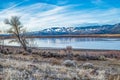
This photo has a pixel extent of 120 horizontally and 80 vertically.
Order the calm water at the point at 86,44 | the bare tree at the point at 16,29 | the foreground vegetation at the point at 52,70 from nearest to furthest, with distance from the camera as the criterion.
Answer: the foreground vegetation at the point at 52,70, the bare tree at the point at 16,29, the calm water at the point at 86,44

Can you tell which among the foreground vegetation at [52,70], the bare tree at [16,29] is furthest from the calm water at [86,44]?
the foreground vegetation at [52,70]

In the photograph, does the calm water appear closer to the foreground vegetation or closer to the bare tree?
the bare tree

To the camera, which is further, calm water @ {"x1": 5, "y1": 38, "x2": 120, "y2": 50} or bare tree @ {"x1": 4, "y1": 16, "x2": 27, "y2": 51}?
calm water @ {"x1": 5, "y1": 38, "x2": 120, "y2": 50}

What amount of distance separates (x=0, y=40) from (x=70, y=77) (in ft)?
171

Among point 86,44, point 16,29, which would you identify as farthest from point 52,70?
point 86,44

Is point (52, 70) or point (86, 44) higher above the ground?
point (52, 70)

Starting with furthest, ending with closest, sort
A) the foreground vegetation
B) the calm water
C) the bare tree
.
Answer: the calm water → the bare tree → the foreground vegetation

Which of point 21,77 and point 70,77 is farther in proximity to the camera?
point 70,77

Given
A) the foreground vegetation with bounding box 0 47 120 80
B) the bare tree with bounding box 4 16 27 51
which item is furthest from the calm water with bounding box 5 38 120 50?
the foreground vegetation with bounding box 0 47 120 80

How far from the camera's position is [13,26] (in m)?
51.0

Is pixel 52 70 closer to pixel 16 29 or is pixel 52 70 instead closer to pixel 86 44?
pixel 16 29

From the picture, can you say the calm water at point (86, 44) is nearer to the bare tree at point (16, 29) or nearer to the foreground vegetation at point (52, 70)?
the bare tree at point (16, 29)

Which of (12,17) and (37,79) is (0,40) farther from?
(37,79)

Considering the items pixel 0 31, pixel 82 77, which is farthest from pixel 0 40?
pixel 82 77
